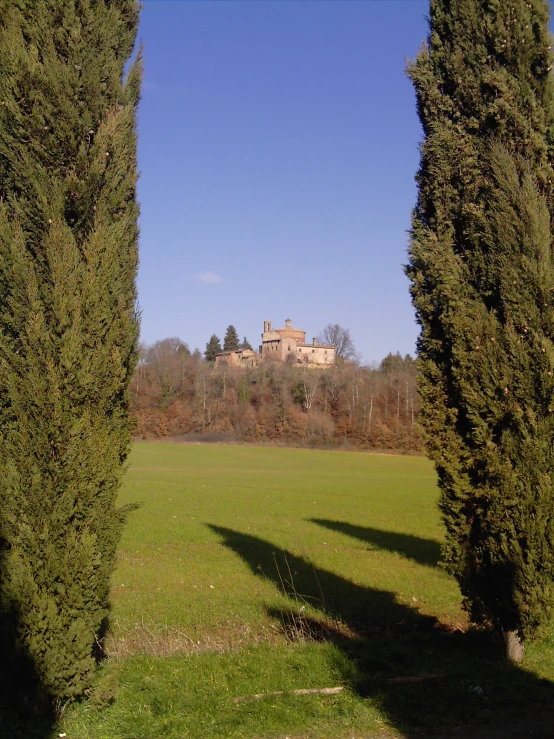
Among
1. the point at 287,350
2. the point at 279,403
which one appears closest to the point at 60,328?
the point at 279,403

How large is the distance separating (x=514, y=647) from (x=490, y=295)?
3.85 m

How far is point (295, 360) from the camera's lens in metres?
122

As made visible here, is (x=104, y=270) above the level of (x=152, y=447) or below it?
above

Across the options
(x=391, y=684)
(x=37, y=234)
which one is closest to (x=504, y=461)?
(x=391, y=684)

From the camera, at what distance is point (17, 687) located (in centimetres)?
473

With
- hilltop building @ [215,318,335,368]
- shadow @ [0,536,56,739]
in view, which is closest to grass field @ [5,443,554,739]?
shadow @ [0,536,56,739]

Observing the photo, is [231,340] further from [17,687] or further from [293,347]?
[17,687]

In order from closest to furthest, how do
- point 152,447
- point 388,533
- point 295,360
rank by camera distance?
point 388,533, point 152,447, point 295,360

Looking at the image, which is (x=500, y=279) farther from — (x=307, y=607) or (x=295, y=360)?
(x=295, y=360)

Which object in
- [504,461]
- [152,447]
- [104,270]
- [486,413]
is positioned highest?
[104,270]

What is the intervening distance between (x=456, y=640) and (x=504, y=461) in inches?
107

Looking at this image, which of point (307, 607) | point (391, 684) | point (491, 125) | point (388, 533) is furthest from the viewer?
point (388, 533)

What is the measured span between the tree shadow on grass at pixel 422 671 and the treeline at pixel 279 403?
68.6 meters

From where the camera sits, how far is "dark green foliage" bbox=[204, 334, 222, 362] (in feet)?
469
